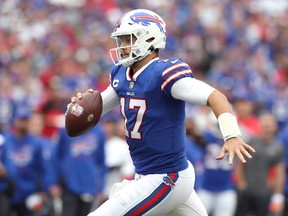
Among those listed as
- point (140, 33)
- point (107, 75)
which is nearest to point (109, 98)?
point (140, 33)

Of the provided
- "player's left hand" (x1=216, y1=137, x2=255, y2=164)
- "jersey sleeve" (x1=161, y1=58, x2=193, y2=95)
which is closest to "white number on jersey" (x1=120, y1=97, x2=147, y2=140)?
"jersey sleeve" (x1=161, y1=58, x2=193, y2=95)

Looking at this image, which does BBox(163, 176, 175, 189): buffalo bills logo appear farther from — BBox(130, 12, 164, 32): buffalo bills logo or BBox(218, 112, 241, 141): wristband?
BBox(130, 12, 164, 32): buffalo bills logo

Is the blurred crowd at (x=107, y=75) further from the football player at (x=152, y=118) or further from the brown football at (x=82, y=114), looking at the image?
the football player at (x=152, y=118)

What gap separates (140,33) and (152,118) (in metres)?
0.52

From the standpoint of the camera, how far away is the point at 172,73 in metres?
5.07

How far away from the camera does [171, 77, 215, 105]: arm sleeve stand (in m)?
4.96

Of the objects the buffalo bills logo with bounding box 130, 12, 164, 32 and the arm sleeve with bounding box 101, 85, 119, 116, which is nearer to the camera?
the buffalo bills logo with bounding box 130, 12, 164, 32

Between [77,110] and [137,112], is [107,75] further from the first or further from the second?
[137,112]

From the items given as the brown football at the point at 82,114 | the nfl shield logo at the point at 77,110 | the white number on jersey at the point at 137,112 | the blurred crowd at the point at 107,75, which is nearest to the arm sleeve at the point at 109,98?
the brown football at the point at 82,114

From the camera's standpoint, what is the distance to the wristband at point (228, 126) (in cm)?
486

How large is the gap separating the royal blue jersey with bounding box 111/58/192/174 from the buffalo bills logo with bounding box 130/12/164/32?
26 centimetres

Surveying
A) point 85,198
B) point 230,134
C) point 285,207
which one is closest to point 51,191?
point 85,198

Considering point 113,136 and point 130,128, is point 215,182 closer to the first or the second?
point 113,136

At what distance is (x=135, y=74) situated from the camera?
5.30 metres
